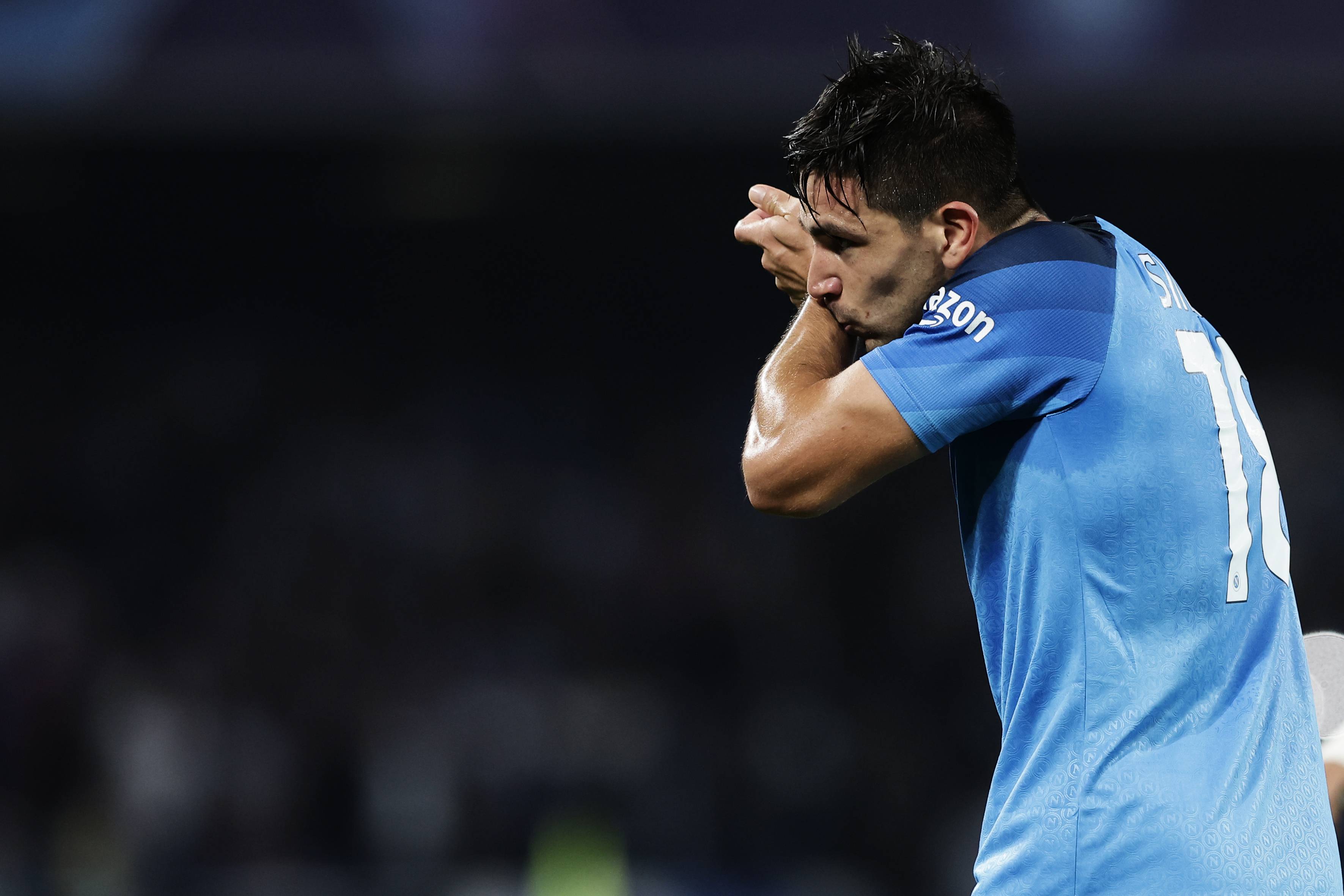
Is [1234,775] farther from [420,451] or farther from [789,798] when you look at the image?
[420,451]

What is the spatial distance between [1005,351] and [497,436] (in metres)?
8.27

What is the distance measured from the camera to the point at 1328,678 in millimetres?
2771

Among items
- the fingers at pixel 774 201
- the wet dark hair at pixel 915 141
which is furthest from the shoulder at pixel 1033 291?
the fingers at pixel 774 201

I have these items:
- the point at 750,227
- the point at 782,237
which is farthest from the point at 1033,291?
the point at 750,227

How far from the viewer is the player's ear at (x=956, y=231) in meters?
2.06

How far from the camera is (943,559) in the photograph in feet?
31.2

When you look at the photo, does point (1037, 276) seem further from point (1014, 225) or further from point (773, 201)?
point (773, 201)

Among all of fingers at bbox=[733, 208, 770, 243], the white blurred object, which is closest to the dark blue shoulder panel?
fingers at bbox=[733, 208, 770, 243]

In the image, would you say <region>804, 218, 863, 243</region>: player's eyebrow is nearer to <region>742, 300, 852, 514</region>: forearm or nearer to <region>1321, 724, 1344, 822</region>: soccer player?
<region>742, 300, 852, 514</region>: forearm

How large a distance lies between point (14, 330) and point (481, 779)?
15.3 feet

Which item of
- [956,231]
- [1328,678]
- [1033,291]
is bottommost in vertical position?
[1328,678]

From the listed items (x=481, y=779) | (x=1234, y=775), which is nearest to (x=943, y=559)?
(x=481, y=779)

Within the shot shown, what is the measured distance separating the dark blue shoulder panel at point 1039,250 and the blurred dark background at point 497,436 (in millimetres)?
4835

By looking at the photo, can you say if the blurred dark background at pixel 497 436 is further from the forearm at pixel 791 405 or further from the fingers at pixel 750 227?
the forearm at pixel 791 405
